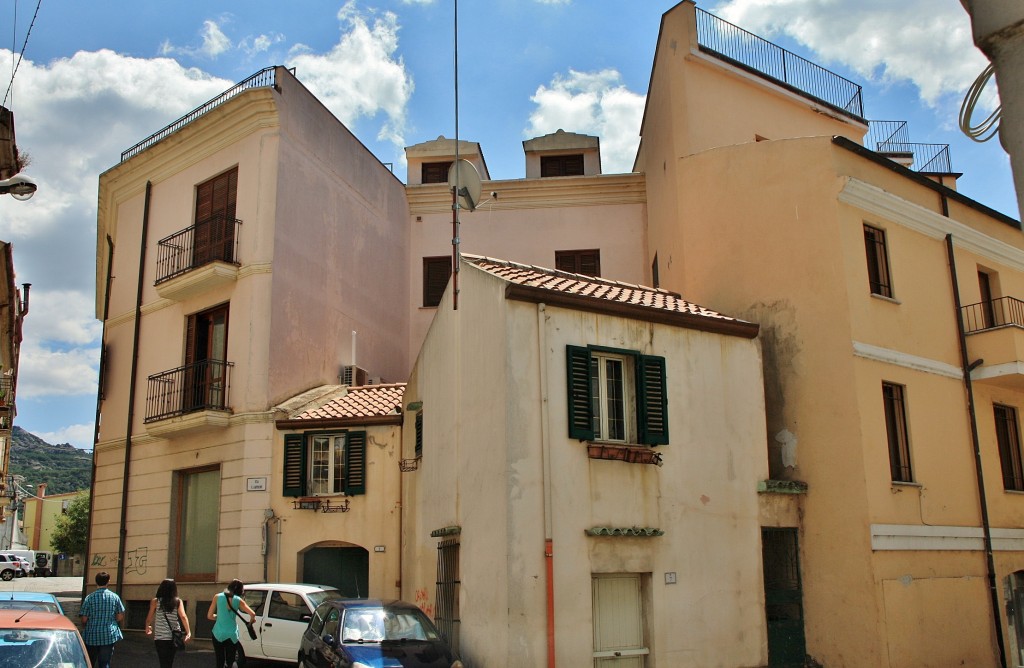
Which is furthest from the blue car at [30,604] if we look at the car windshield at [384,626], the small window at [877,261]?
the small window at [877,261]

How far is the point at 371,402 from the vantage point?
1972 centimetres

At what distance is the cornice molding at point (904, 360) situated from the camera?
14953 mm

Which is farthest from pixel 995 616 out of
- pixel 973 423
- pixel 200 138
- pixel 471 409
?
pixel 200 138

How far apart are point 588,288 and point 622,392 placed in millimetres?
1936

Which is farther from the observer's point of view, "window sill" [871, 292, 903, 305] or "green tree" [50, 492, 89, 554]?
"green tree" [50, 492, 89, 554]

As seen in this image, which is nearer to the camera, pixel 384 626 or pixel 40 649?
pixel 40 649

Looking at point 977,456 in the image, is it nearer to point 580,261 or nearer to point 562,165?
point 580,261

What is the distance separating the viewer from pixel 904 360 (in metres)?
15.6

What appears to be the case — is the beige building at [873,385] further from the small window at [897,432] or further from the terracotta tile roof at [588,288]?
the terracotta tile roof at [588,288]

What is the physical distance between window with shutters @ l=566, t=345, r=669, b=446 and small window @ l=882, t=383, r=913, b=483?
→ 445 cm

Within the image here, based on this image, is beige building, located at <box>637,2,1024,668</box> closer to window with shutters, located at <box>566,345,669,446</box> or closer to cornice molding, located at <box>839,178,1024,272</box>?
cornice molding, located at <box>839,178,1024,272</box>

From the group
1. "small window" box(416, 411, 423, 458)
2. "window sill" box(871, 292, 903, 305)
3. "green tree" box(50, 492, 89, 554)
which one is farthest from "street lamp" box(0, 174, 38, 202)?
"green tree" box(50, 492, 89, 554)

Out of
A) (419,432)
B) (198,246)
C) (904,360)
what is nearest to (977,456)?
(904,360)

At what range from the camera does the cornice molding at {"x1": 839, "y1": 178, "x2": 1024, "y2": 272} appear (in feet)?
51.6
